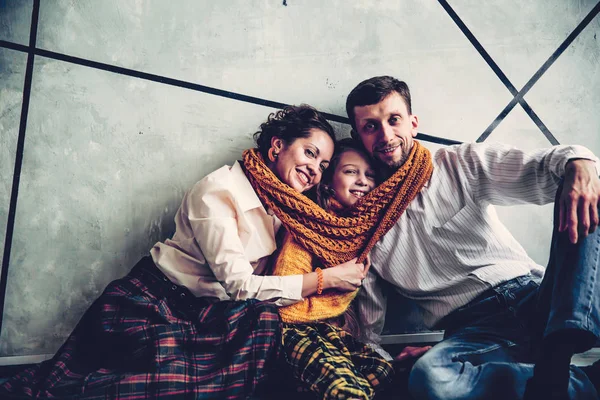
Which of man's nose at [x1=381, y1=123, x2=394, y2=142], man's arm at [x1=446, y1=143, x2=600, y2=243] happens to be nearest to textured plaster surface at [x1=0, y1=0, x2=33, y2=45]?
man's nose at [x1=381, y1=123, x2=394, y2=142]

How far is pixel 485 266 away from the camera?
62.4 inches

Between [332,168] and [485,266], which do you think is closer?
[485,266]

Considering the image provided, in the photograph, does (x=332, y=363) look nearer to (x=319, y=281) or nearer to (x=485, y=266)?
(x=319, y=281)

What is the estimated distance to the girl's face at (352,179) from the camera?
169cm

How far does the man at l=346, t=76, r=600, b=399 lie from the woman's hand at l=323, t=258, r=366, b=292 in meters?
0.13

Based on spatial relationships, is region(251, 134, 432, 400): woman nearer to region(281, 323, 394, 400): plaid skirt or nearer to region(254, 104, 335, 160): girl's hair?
region(281, 323, 394, 400): plaid skirt

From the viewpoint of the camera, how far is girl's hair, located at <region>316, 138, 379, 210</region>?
1703 mm

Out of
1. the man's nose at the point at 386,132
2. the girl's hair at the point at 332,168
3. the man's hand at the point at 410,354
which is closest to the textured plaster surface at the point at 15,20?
the girl's hair at the point at 332,168

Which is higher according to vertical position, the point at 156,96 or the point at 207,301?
the point at 156,96

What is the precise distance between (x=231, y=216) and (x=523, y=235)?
134 centimetres

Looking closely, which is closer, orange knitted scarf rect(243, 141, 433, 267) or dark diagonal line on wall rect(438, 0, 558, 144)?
orange knitted scarf rect(243, 141, 433, 267)

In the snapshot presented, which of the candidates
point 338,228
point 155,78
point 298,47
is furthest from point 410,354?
point 155,78

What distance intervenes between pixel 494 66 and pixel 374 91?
0.69 m

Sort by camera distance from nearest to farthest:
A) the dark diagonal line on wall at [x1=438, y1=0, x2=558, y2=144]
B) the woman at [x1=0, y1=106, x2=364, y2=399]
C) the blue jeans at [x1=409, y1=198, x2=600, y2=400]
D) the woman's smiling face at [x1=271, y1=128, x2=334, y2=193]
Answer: the blue jeans at [x1=409, y1=198, x2=600, y2=400] → the woman at [x1=0, y1=106, x2=364, y2=399] → the woman's smiling face at [x1=271, y1=128, x2=334, y2=193] → the dark diagonal line on wall at [x1=438, y1=0, x2=558, y2=144]
